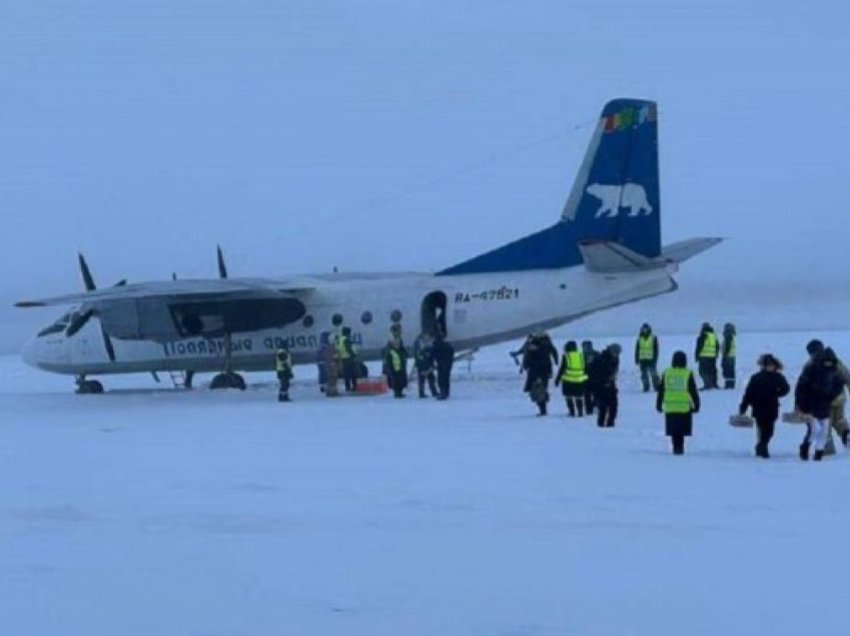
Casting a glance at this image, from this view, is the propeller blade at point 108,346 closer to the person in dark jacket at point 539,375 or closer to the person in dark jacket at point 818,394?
the person in dark jacket at point 539,375

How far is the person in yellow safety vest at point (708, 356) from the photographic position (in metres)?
28.5

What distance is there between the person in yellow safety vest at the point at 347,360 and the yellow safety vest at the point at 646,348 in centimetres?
595

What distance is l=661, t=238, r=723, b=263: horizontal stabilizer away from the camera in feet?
102

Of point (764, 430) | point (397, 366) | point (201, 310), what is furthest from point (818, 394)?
point (201, 310)

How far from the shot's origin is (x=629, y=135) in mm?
31172

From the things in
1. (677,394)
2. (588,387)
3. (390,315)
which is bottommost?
(588,387)

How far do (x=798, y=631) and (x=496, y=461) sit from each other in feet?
28.3

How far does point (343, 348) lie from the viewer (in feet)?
98.1

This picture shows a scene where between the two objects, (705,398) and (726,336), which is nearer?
(705,398)

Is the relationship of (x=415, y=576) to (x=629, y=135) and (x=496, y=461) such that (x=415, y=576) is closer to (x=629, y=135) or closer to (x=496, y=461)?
(x=496, y=461)

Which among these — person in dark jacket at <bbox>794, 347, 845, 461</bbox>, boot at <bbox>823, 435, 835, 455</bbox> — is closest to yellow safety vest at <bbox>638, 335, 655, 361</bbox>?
boot at <bbox>823, 435, 835, 455</bbox>

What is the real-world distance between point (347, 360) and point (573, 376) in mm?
8566


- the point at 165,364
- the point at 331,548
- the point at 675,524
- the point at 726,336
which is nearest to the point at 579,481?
the point at 675,524

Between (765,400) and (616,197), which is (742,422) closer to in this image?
(765,400)
